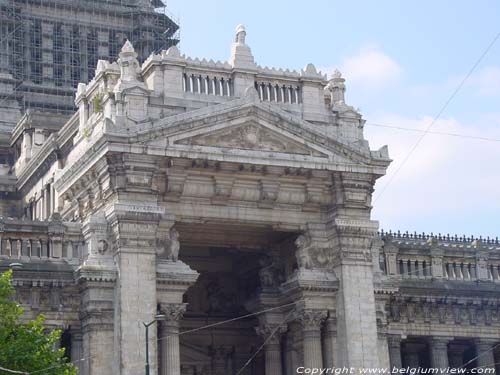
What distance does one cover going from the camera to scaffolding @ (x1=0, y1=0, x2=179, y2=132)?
8088cm

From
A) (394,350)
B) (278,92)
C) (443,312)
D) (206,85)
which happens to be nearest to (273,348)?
(394,350)

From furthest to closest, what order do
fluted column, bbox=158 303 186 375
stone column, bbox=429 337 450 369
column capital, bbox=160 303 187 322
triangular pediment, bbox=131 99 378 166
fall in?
stone column, bbox=429 337 450 369 → triangular pediment, bbox=131 99 378 166 → column capital, bbox=160 303 187 322 → fluted column, bbox=158 303 186 375

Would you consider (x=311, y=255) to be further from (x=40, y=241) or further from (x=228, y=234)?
(x=40, y=241)

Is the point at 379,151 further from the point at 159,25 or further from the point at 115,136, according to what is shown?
the point at 159,25

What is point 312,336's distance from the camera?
4866cm

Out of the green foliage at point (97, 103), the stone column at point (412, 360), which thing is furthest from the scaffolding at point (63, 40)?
the stone column at point (412, 360)

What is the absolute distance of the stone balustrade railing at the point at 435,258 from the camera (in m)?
54.0

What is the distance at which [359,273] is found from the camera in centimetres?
4912

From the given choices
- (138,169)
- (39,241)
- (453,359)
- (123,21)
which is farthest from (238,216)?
(123,21)

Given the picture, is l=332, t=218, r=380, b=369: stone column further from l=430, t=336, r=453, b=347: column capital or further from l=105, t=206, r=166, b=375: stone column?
l=105, t=206, r=166, b=375: stone column

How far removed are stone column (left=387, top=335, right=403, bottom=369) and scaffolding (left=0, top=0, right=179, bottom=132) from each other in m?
34.0

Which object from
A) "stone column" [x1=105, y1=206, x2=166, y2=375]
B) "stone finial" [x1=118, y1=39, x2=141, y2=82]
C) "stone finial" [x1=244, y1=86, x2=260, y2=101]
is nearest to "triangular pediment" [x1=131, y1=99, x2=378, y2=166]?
"stone finial" [x1=244, y1=86, x2=260, y2=101]

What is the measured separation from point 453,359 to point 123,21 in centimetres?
3964

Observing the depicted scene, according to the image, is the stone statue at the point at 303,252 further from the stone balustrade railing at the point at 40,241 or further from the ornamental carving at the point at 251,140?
the stone balustrade railing at the point at 40,241
